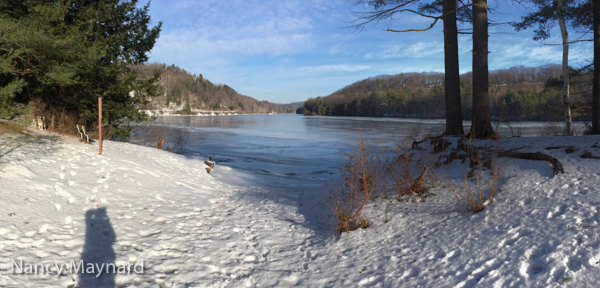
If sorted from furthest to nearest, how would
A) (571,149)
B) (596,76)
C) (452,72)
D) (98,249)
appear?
(596,76), (452,72), (571,149), (98,249)

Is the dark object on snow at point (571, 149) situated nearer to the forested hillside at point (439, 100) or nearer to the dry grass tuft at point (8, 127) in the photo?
the dry grass tuft at point (8, 127)

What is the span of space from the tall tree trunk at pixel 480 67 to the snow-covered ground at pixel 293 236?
7.41ft

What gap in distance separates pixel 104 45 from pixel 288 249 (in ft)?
31.6

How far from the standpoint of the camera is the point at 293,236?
4711mm

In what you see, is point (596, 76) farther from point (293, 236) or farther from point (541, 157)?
point (293, 236)

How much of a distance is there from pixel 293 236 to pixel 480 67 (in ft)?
23.7

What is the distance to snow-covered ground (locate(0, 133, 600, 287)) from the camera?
3.00 meters

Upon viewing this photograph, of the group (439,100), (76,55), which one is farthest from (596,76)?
(439,100)

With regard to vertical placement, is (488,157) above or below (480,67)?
below

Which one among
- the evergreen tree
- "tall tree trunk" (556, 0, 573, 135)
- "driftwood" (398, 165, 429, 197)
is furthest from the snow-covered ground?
"tall tree trunk" (556, 0, 573, 135)

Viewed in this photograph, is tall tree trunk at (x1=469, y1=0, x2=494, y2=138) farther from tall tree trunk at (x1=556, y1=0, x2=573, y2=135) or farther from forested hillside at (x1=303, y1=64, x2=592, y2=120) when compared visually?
forested hillside at (x1=303, y1=64, x2=592, y2=120)

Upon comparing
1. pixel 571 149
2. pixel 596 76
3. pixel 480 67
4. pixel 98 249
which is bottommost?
pixel 98 249

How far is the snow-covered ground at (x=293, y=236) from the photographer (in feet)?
9.83

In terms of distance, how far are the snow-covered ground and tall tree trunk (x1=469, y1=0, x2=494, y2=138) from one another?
226cm
